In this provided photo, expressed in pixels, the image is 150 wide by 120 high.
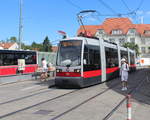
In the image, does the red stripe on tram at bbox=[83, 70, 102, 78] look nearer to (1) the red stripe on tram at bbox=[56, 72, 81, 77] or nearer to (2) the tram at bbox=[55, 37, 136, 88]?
(2) the tram at bbox=[55, 37, 136, 88]

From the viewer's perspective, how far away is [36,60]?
2652 centimetres

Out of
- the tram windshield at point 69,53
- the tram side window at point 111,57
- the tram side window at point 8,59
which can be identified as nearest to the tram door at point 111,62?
the tram side window at point 111,57

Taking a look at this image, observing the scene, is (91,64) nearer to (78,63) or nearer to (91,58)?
(91,58)

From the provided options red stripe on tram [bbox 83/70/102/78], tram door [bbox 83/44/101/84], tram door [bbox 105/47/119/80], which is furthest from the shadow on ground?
Answer: tram door [bbox 83/44/101/84]

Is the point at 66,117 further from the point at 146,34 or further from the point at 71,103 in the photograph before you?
the point at 146,34

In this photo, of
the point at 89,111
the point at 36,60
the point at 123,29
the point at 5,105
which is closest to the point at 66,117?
the point at 89,111

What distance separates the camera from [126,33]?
320 ft

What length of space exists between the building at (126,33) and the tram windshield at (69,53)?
266 ft

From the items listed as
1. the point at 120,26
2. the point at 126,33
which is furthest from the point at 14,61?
the point at 120,26

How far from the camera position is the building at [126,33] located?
318 feet

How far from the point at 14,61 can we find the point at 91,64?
29.2ft

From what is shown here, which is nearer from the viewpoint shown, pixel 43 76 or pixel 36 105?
pixel 36 105

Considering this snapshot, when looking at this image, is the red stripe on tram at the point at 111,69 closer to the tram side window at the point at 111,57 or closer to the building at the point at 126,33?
the tram side window at the point at 111,57

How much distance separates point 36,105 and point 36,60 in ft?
54.1
